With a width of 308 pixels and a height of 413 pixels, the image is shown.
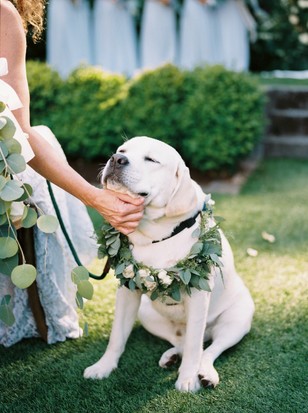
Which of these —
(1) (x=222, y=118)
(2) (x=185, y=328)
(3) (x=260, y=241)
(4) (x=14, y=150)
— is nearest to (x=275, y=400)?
(2) (x=185, y=328)

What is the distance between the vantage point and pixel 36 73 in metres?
6.82

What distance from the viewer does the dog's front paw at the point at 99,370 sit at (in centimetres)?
282

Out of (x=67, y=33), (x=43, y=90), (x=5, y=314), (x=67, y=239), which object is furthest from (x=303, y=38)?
(x=5, y=314)

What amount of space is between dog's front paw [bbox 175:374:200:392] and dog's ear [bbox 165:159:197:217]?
2.35ft

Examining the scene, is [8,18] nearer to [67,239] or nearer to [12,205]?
[12,205]

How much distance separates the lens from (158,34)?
1009 cm

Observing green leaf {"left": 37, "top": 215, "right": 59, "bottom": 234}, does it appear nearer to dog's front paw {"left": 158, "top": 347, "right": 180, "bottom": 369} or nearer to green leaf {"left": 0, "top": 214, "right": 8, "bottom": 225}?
green leaf {"left": 0, "top": 214, "right": 8, "bottom": 225}

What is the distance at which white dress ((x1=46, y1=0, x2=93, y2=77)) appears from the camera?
391 inches

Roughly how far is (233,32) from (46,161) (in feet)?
26.9

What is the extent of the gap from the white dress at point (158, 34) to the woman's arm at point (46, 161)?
7.50m

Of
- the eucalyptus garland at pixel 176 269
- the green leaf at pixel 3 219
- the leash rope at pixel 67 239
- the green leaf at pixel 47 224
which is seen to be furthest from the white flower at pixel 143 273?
the green leaf at pixel 3 219

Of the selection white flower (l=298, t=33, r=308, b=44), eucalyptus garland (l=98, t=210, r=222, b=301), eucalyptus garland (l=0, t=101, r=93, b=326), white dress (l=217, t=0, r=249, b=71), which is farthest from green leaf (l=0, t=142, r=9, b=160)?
white flower (l=298, t=33, r=308, b=44)

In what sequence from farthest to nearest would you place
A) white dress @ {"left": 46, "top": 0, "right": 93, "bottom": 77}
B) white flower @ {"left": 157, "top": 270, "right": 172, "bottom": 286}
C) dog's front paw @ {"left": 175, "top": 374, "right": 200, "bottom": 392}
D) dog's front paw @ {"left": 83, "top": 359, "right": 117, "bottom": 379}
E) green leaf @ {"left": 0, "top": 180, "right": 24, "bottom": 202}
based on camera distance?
1. white dress @ {"left": 46, "top": 0, "right": 93, "bottom": 77}
2. dog's front paw @ {"left": 83, "top": 359, "right": 117, "bottom": 379}
3. dog's front paw @ {"left": 175, "top": 374, "right": 200, "bottom": 392}
4. white flower @ {"left": 157, "top": 270, "right": 172, "bottom": 286}
5. green leaf @ {"left": 0, "top": 180, "right": 24, "bottom": 202}

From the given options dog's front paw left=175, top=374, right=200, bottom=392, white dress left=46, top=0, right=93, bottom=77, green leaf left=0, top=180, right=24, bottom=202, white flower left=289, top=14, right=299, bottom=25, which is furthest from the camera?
white flower left=289, top=14, right=299, bottom=25
